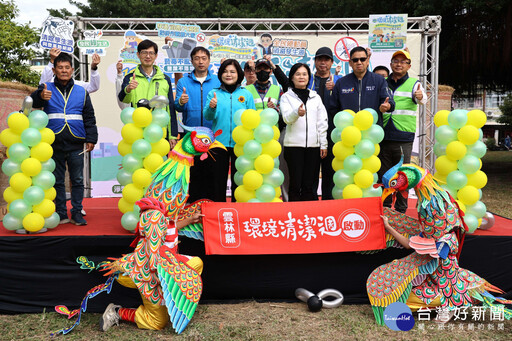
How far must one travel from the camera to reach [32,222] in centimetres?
322

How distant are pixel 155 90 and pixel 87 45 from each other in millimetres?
1572

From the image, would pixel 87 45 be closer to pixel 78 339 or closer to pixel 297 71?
pixel 297 71

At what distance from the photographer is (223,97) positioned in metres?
3.69

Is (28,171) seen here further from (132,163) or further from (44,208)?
(132,163)

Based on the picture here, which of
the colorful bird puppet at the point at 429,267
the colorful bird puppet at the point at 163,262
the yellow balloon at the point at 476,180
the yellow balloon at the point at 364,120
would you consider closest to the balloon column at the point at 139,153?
the colorful bird puppet at the point at 163,262

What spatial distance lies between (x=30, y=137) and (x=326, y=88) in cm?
272

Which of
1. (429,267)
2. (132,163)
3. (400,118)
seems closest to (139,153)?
(132,163)

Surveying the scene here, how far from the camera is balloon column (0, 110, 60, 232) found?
3252 mm

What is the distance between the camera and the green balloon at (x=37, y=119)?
3.31 metres

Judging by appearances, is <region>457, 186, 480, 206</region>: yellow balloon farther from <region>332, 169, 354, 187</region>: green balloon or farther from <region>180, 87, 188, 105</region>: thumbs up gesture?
<region>180, 87, 188, 105</region>: thumbs up gesture

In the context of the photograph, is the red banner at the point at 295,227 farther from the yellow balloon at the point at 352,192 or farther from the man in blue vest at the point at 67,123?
the man in blue vest at the point at 67,123

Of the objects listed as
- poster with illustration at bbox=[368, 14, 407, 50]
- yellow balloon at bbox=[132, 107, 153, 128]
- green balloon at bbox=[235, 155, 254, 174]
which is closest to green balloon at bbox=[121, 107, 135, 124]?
yellow balloon at bbox=[132, 107, 153, 128]

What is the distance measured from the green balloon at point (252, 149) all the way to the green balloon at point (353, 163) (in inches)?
28.5

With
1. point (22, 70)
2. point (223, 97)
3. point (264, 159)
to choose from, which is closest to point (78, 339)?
point (264, 159)
